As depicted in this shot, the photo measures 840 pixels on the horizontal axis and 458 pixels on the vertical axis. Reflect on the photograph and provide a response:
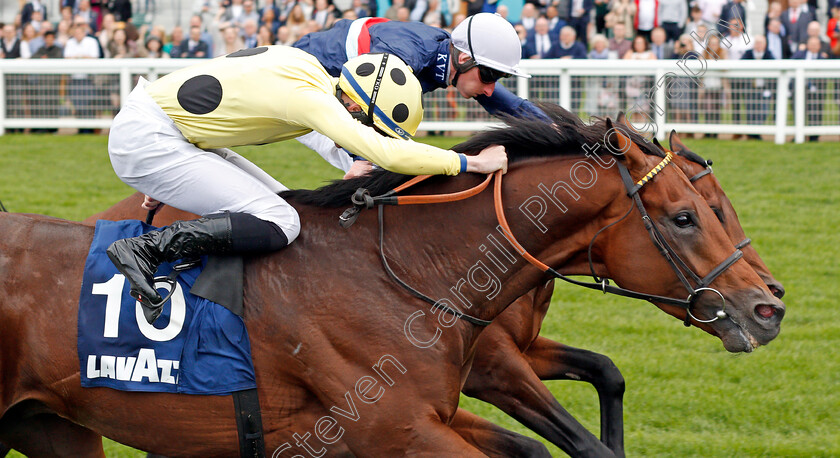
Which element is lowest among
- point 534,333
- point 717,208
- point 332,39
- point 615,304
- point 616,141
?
point 615,304

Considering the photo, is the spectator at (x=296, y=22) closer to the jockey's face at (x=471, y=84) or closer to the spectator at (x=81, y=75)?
the spectator at (x=81, y=75)

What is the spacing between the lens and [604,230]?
138 inches

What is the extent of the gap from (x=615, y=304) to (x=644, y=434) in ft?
8.00

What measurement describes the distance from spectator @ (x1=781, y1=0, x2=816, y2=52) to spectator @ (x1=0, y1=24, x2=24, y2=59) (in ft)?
34.6

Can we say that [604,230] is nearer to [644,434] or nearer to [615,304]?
[644,434]

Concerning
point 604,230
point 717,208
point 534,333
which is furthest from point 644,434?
point 604,230

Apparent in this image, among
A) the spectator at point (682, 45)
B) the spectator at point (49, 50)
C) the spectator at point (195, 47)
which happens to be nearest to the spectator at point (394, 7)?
the spectator at point (195, 47)

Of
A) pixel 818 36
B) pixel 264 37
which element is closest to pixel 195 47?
pixel 264 37

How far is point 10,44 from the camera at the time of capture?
15.3 m

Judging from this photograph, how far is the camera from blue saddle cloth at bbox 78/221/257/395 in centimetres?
344

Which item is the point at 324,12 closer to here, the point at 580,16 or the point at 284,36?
the point at 284,36

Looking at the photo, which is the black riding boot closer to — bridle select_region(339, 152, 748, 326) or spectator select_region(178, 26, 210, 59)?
bridle select_region(339, 152, 748, 326)

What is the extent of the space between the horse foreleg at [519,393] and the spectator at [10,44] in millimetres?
12630

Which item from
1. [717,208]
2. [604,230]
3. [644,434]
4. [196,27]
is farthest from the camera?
[196,27]
